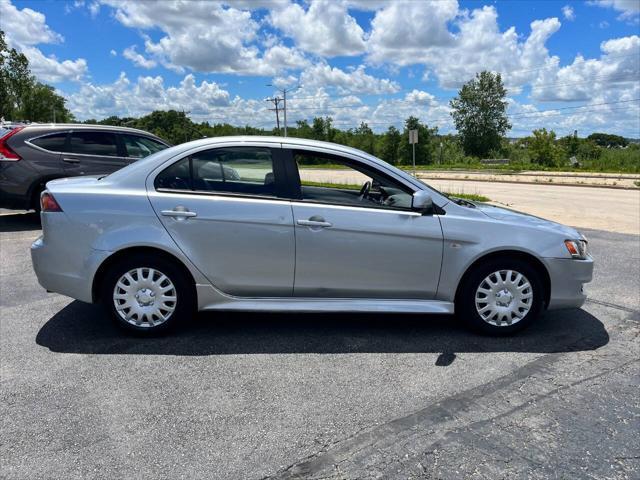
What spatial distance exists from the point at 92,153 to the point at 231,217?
603 centimetres

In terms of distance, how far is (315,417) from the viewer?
3.10 metres

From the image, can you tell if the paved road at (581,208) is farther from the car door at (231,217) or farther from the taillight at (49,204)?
the taillight at (49,204)

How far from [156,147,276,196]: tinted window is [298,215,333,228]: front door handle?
0.36m

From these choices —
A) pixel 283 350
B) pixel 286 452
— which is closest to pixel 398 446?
pixel 286 452

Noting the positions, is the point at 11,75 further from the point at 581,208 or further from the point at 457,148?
the point at 457,148

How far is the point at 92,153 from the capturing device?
898cm

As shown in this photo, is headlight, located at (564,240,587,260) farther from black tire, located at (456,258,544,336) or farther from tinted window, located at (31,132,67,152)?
tinted window, located at (31,132,67,152)

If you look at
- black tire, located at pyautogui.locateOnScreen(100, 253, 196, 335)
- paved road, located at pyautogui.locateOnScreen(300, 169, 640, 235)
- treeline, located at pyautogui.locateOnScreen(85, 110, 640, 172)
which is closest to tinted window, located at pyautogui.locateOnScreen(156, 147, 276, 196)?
black tire, located at pyautogui.locateOnScreen(100, 253, 196, 335)

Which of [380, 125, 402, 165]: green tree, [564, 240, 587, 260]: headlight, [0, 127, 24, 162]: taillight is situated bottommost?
[564, 240, 587, 260]: headlight

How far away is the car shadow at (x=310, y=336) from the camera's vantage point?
4.10m

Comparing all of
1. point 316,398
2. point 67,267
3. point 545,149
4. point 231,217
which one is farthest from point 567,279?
point 545,149

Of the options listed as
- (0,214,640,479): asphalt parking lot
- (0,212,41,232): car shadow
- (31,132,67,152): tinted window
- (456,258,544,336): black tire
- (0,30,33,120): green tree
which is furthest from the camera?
(0,30,33,120): green tree

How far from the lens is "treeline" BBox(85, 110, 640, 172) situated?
46.7 m

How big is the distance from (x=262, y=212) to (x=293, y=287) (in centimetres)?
65
